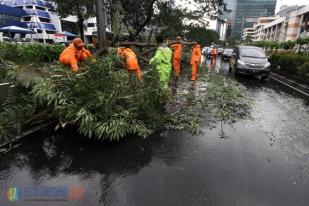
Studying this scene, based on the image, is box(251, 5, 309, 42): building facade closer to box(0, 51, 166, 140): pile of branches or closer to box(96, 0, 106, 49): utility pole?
box(96, 0, 106, 49): utility pole

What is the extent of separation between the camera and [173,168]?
12.8 ft

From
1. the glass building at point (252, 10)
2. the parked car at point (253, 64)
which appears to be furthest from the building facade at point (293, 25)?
the parked car at point (253, 64)

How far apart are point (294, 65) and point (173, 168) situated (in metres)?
14.4

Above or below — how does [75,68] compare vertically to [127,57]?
below

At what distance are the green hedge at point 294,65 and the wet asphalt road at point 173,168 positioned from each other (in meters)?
9.28

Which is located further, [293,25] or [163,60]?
[293,25]

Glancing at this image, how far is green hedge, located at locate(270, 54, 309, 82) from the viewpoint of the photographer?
1323 centimetres

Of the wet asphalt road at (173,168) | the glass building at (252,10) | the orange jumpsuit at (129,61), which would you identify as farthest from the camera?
the glass building at (252,10)

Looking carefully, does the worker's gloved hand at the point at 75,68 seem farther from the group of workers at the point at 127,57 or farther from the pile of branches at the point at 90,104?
the pile of branches at the point at 90,104

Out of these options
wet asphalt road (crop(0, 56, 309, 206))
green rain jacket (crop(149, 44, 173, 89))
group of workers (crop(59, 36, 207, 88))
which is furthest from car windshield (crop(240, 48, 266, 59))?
wet asphalt road (crop(0, 56, 309, 206))

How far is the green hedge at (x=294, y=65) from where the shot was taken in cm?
1323

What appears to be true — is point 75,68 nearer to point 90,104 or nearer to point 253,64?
point 90,104

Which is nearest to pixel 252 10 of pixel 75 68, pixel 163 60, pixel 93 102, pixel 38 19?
pixel 38 19

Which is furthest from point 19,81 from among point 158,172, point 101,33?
point 101,33
